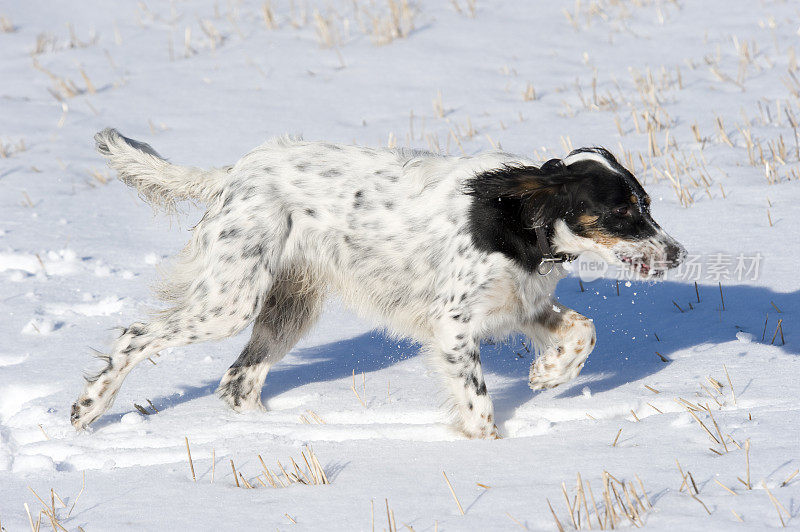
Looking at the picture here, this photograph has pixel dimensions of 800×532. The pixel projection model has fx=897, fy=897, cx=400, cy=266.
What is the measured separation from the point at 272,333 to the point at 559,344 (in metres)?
1.44

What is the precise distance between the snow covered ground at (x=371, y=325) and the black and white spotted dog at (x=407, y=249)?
0.30m

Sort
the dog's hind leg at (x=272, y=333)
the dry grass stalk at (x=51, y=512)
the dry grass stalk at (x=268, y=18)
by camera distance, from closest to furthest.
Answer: the dry grass stalk at (x=51, y=512) → the dog's hind leg at (x=272, y=333) → the dry grass stalk at (x=268, y=18)

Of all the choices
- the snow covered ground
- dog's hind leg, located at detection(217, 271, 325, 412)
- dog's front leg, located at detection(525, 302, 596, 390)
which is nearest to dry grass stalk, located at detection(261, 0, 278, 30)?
the snow covered ground

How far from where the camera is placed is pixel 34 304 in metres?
5.36

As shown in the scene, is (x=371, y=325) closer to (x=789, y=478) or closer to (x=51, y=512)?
(x=51, y=512)

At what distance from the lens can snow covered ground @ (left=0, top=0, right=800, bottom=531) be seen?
295 centimetres

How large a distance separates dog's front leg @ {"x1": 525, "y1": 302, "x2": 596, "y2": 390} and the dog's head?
1.35 feet

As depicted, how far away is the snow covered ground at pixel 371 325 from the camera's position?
295cm

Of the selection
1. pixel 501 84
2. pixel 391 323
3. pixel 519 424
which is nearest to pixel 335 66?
pixel 501 84

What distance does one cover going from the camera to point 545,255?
3729mm

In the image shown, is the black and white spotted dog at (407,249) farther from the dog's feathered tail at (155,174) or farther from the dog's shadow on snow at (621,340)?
the dog's shadow on snow at (621,340)

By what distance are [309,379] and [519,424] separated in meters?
1.35

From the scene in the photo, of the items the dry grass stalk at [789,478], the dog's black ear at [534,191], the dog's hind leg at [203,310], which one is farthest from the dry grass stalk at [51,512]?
the dry grass stalk at [789,478]

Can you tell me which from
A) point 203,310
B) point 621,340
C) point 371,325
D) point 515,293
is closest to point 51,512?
point 203,310
